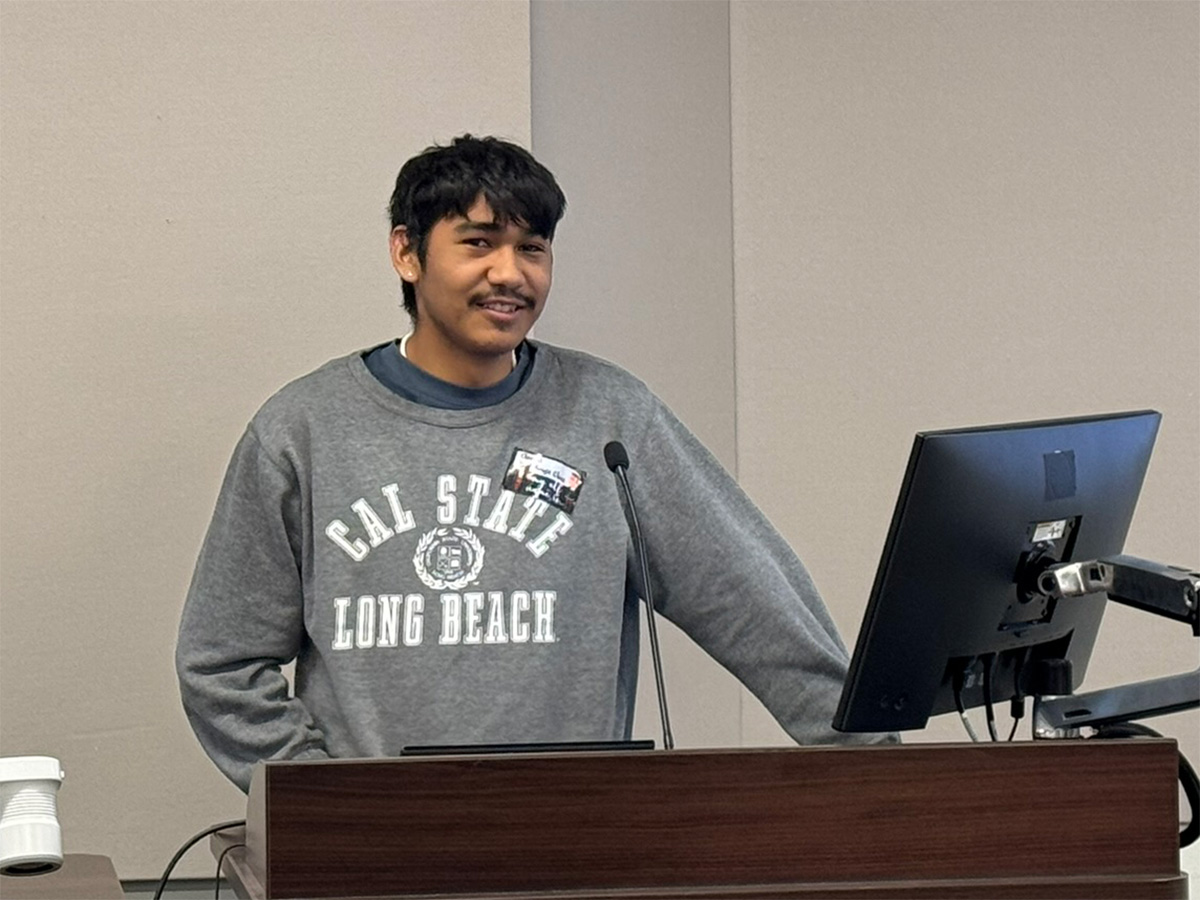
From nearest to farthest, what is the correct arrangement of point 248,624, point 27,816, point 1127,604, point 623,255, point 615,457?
point 1127,604, point 27,816, point 615,457, point 248,624, point 623,255

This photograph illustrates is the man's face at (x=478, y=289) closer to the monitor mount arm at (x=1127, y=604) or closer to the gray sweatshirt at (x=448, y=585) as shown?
the gray sweatshirt at (x=448, y=585)

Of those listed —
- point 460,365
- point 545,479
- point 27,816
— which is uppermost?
point 460,365

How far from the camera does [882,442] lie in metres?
3.01

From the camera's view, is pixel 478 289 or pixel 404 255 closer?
pixel 478 289

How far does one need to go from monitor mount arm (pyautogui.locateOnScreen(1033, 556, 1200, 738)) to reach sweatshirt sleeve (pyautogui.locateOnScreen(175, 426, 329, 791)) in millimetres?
1004

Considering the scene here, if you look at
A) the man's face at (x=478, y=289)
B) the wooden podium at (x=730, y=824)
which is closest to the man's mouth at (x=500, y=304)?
the man's face at (x=478, y=289)

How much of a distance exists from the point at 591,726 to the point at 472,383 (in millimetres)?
504

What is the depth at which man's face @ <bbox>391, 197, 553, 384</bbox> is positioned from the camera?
92.8 inches

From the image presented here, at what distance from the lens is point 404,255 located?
97.1 inches

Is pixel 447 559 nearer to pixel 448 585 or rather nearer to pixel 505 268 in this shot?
pixel 448 585

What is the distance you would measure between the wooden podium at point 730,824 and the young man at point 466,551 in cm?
73

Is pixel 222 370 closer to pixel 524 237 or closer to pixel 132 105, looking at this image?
pixel 132 105

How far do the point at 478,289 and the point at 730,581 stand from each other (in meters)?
0.53

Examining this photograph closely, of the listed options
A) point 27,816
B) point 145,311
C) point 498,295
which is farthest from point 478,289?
point 27,816
